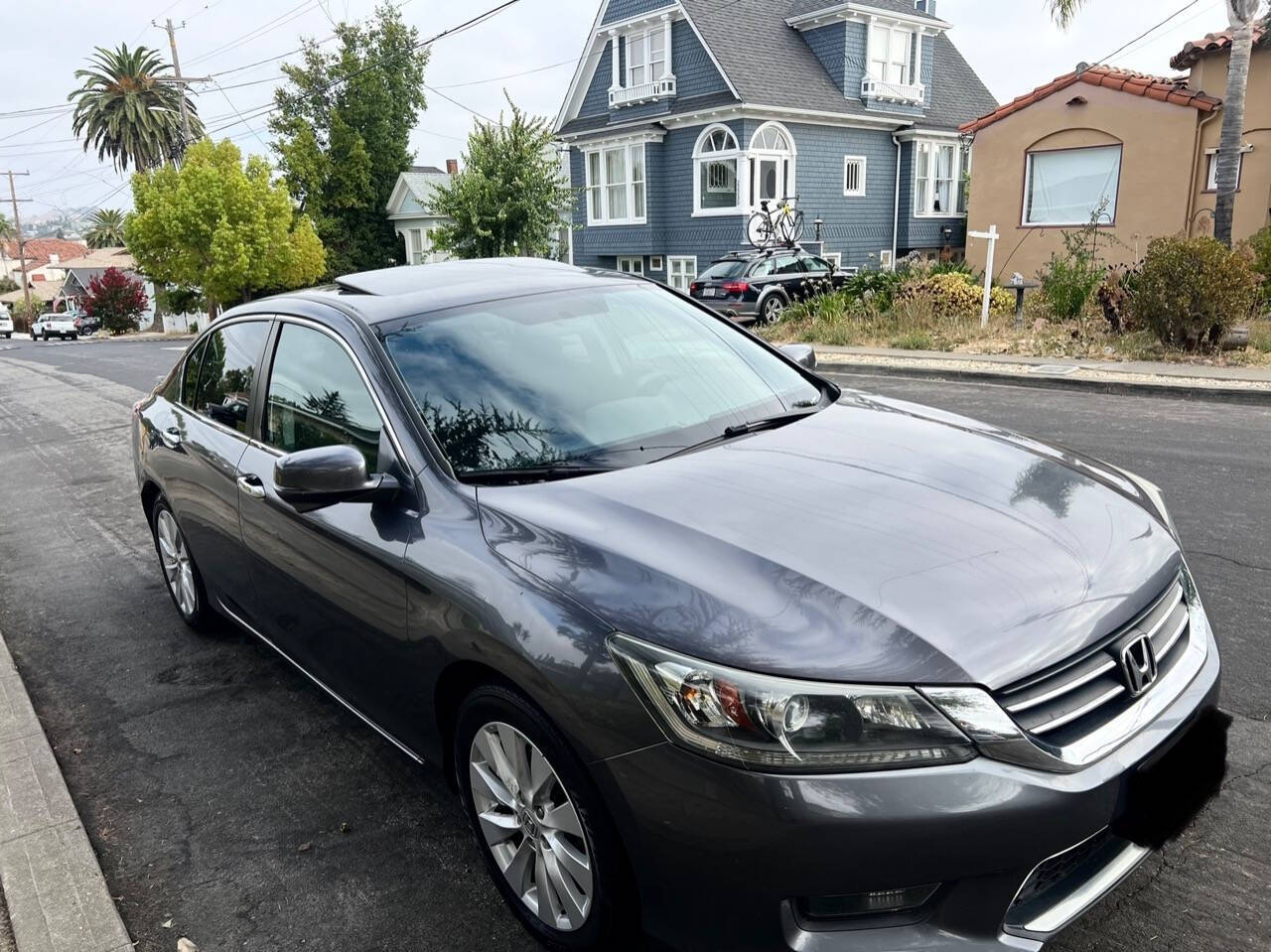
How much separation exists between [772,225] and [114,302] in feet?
144

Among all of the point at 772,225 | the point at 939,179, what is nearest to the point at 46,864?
the point at 772,225

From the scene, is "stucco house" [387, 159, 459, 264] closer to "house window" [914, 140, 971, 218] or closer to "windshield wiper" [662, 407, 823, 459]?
"house window" [914, 140, 971, 218]

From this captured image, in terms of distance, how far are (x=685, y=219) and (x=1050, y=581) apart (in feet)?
88.4

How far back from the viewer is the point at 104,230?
97.9m

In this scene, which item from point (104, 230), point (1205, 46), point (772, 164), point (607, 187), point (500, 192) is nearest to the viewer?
point (1205, 46)

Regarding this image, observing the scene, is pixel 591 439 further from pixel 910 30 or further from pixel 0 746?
pixel 910 30

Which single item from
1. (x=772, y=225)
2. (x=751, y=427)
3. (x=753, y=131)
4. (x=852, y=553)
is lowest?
(x=852, y=553)

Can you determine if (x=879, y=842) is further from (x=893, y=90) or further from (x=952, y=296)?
(x=893, y=90)

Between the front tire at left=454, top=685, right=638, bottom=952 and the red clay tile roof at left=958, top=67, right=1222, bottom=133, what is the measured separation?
21.7 m

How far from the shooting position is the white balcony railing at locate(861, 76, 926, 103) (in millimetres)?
28875

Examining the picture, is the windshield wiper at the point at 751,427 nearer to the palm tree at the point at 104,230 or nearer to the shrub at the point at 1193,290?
the shrub at the point at 1193,290

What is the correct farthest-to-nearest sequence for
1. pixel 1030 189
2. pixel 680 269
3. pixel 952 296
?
1. pixel 680 269
2. pixel 1030 189
3. pixel 952 296

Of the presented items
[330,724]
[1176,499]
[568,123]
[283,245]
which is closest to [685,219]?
[568,123]

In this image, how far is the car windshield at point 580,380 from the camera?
303cm
